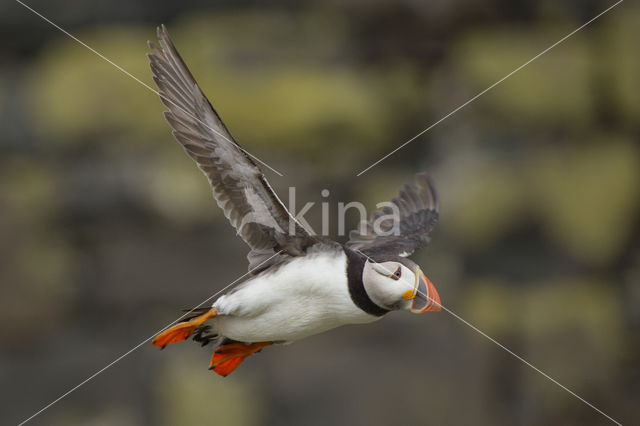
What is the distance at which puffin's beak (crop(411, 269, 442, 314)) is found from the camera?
4.09ft

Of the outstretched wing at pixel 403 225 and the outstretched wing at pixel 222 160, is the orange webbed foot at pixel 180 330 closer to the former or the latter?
the outstretched wing at pixel 222 160

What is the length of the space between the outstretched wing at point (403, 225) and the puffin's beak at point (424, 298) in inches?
9.4

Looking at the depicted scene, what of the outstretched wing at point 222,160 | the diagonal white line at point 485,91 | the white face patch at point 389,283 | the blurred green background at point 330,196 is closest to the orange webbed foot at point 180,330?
the outstretched wing at point 222,160

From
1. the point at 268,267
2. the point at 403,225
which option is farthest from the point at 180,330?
the point at 403,225

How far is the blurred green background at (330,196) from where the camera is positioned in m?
3.16

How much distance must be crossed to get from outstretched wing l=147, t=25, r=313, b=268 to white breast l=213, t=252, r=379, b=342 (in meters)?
0.05

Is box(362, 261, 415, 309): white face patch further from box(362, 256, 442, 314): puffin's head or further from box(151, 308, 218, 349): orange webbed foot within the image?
box(151, 308, 218, 349): orange webbed foot

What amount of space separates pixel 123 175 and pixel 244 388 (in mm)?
905

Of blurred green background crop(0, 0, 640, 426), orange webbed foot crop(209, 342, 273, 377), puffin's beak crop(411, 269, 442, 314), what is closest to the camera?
puffin's beak crop(411, 269, 442, 314)

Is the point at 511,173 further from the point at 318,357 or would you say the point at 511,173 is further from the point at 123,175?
the point at 123,175

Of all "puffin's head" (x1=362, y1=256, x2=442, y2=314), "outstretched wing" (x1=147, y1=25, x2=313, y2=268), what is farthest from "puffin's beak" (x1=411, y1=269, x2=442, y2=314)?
"outstretched wing" (x1=147, y1=25, x2=313, y2=268)

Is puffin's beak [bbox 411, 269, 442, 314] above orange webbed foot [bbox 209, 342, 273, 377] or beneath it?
above

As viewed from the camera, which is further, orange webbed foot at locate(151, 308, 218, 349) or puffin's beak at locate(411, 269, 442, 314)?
orange webbed foot at locate(151, 308, 218, 349)

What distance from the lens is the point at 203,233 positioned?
316cm
